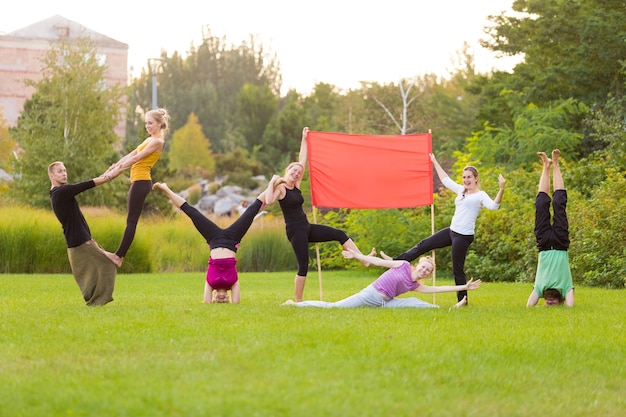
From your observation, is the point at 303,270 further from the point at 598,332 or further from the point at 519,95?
the point at 519,95

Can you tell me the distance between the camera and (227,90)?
109062 mm

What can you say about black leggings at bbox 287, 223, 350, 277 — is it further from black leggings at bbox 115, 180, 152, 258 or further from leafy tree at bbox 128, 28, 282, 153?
leafy tree at bbox 128, 28, 282, 153

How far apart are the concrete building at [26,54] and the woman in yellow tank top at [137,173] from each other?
231ft

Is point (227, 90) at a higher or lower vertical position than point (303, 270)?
higher

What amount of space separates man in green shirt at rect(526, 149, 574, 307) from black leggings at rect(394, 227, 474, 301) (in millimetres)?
968

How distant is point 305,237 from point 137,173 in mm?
2485

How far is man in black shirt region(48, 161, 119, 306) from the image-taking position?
12430 mm

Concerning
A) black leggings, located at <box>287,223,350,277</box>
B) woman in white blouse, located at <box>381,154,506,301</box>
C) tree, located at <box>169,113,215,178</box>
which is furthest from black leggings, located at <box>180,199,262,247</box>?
tree, located at <box>169,113,215,178</box>

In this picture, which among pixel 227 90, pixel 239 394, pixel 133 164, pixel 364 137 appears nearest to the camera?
pixel 239 394

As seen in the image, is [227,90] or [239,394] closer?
[239,394]

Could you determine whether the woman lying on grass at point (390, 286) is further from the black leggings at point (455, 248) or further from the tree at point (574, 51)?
the tree at point (574, 51)

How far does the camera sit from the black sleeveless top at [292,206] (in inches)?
529

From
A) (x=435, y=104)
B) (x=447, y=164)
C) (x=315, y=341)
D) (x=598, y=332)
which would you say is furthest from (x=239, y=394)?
(x=435, y=104)

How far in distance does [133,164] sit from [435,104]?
46.8 m
